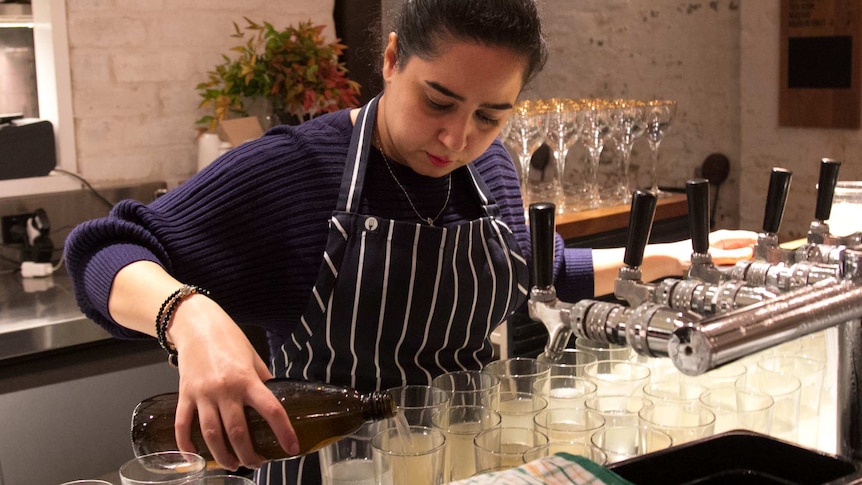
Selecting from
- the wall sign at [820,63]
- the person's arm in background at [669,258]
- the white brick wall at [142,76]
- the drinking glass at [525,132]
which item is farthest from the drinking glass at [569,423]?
the wall sign at [820,63]

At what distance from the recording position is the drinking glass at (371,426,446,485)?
1008 mm

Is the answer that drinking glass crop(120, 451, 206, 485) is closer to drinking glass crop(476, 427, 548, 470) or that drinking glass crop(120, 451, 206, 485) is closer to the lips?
drinking glass crop(476, 427, 548, 470)

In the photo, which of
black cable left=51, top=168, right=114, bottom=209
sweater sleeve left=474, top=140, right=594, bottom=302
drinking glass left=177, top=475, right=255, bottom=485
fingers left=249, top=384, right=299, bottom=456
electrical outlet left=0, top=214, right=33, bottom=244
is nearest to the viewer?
drinking glass left=177, top=475, right=255, bottom=485

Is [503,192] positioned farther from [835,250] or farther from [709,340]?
[709,340]

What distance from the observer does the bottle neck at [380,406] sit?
3.52ft

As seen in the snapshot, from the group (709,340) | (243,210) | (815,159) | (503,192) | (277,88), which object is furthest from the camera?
(815,159)

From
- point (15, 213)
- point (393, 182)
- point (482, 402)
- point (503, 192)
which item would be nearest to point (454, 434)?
point (482, 402)

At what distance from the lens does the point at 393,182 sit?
1662 mm

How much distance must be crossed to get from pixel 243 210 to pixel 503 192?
19.5 inches

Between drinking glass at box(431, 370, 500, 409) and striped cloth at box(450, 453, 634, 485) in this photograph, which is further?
drinking glass at box(431, 370, 500, 409)

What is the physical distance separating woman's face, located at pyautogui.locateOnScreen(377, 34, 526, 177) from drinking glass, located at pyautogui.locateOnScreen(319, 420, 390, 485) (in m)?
0.56

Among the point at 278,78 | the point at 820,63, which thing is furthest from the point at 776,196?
the point at 820,63

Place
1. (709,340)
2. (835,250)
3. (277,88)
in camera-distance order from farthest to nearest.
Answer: (277,88) < (835,250) < (709,340)

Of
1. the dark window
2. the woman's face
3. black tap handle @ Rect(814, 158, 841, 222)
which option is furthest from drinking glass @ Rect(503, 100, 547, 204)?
black tap handle @ Rect(814, 158, 841, 222)
